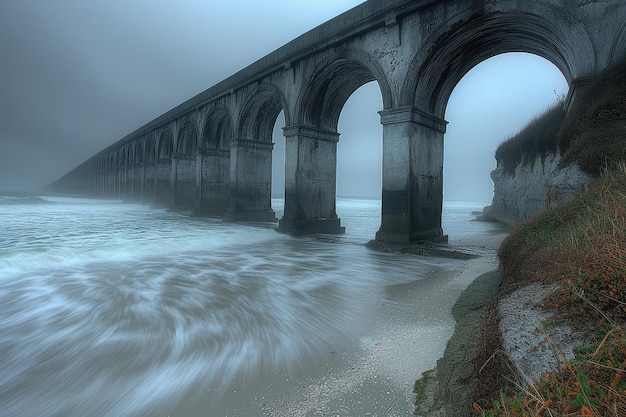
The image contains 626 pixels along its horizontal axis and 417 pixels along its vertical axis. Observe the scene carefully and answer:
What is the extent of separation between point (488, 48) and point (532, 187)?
287 inches

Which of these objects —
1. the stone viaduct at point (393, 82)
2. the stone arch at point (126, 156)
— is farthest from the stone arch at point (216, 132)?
the stone arch at point (126, 156)

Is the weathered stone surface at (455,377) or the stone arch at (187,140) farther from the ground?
the stone arch at (187,140)

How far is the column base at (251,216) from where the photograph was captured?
14.6 meters

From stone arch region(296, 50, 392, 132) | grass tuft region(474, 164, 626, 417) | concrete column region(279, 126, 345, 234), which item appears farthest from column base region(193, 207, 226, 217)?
grass tuft region(474, 164, 626, 417)

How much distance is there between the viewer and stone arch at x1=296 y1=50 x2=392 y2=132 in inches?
383

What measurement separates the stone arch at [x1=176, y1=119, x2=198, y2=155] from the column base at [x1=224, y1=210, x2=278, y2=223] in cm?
816

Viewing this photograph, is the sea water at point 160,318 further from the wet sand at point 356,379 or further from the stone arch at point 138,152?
the stone arch at point 138,152

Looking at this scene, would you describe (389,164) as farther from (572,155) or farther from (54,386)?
(54,386)

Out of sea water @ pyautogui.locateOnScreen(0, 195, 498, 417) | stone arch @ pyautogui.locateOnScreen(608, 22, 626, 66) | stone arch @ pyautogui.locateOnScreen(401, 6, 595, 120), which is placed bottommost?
sea water @ pyautogui.locateOnScreen(0, 195, 498, 417)

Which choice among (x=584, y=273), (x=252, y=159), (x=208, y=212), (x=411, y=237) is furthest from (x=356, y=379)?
(x=208, y=212)

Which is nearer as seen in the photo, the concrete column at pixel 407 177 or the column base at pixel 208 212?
the concrete column at pixel 407 177

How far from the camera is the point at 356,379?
232cm

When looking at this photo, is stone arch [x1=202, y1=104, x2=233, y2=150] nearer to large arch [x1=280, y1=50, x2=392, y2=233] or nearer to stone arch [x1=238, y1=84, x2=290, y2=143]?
stone arch [x1=238, y1=84, x2=290, y2=143]

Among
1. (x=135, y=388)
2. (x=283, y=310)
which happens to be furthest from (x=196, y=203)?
(x=135, y=388)
